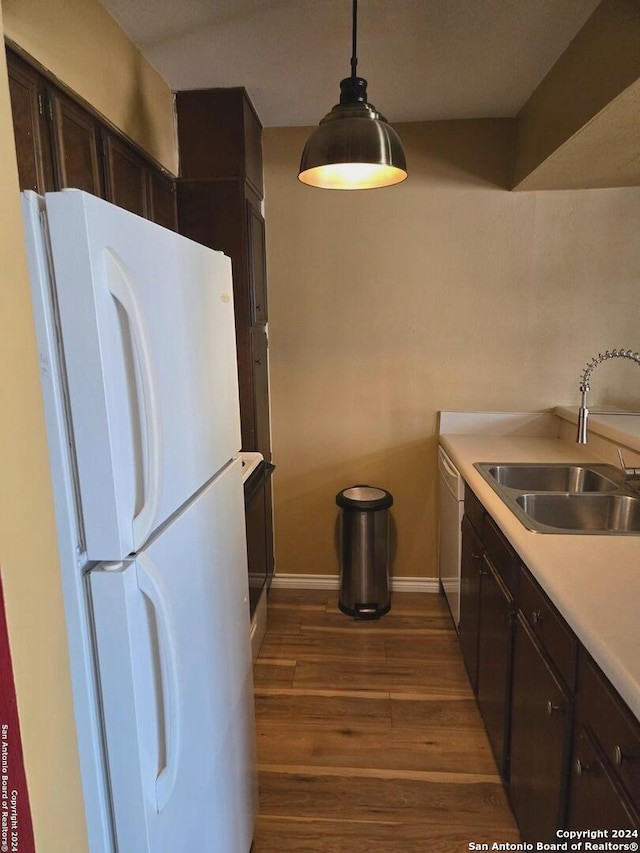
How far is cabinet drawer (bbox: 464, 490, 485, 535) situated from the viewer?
1978 mm

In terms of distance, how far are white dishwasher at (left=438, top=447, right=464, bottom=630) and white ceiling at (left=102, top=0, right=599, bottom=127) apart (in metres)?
1.65

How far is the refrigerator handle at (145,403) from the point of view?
0.81 metres

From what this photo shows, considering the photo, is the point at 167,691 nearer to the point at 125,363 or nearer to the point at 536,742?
the point at 125,363

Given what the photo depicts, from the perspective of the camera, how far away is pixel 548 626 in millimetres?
1312

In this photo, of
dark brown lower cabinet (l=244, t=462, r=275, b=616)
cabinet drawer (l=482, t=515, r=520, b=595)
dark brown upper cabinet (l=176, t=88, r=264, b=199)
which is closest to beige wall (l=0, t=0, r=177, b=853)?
cabinet drawer (l=482, t=515, r=520, b=595)

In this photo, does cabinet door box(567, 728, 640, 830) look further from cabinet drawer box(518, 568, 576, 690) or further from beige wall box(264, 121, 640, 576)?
beige wall box(264, 121, 640, 576)

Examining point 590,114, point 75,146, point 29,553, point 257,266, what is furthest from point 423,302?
point 29,553

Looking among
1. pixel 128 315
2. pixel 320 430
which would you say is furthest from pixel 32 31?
pixel 320 430

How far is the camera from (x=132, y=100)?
1923 mm

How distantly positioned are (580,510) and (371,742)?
1.16 meters

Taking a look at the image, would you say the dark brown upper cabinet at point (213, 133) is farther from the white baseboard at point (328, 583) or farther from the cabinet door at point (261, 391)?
the white baseboard at point (328, 583)

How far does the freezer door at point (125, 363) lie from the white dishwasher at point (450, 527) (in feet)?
5.04

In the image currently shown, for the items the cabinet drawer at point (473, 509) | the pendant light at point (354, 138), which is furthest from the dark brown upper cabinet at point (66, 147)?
the cabinet drawer at point (473, 509)

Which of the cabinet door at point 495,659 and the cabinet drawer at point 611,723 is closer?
the cabinet drawer at point 611,723
